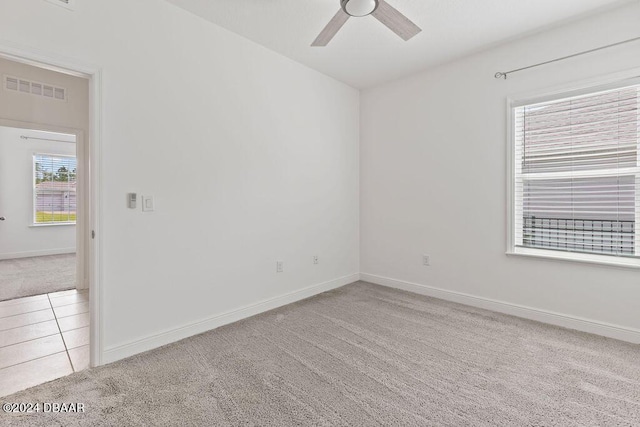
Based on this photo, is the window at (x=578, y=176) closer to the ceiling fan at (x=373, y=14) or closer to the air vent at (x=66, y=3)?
the ceiling fan at (x=373, y=14)

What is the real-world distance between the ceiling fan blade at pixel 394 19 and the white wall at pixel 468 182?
1409 mm

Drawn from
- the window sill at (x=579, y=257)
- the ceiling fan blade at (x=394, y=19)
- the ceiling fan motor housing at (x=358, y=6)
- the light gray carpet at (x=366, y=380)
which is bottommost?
the light gray carpet at (x=366, y=380)

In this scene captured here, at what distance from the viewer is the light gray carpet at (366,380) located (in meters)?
1.67

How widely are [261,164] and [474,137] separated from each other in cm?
230

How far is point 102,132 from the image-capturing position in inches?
85.4

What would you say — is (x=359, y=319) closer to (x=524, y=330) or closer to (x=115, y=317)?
(x=524, y=330)

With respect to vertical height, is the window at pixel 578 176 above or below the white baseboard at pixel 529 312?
above

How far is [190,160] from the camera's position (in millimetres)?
2639

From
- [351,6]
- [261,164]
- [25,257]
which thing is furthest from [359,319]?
[25,257]

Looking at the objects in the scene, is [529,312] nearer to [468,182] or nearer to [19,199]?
[468,182]

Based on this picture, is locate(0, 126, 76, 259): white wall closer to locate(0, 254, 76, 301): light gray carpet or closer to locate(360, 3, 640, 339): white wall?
locate(0, 254, 76, 301): light gray carpet

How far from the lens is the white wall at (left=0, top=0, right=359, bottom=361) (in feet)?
7.23

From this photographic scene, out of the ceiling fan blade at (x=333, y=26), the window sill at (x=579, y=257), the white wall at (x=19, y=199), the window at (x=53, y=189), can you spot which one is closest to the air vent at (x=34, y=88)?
the window at (x=53, y=189)

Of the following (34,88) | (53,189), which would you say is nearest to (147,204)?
(34,88)
